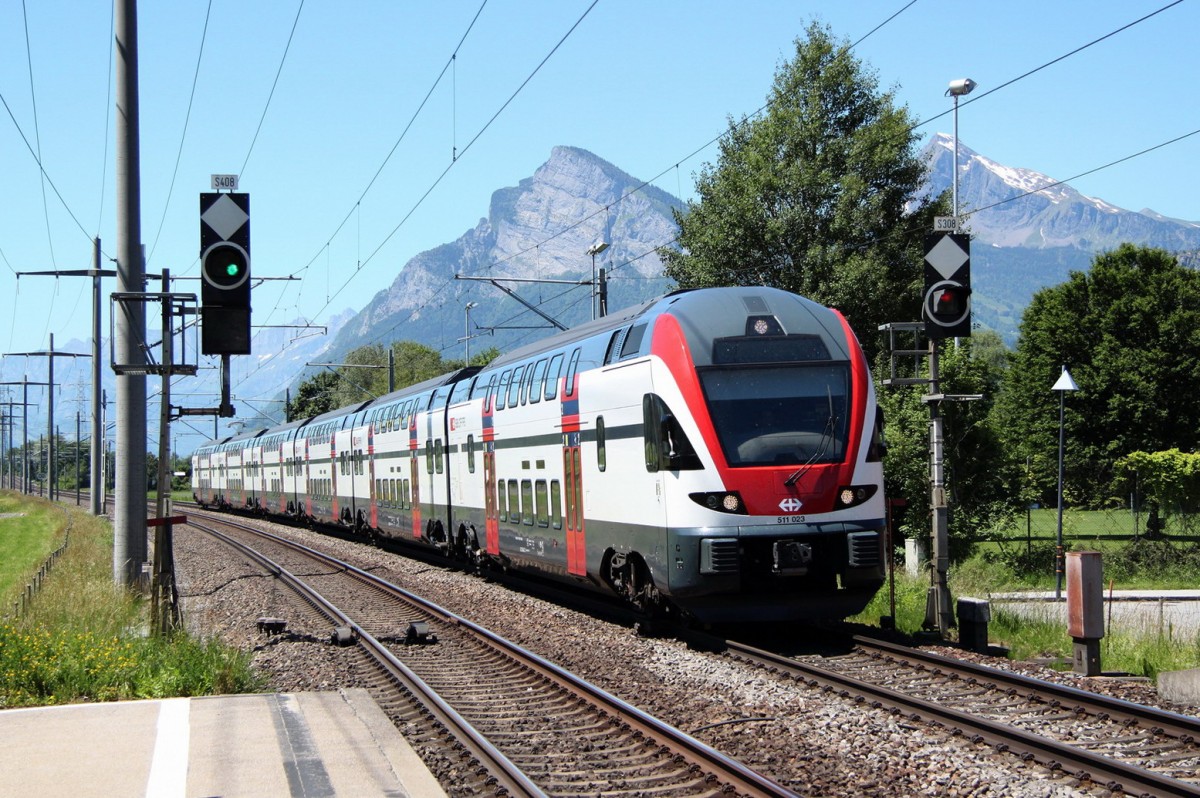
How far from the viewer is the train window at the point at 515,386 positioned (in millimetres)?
20391

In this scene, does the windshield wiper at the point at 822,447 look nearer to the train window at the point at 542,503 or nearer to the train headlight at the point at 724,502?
the train headlight at the point at 724,502

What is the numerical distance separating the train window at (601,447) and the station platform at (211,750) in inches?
223

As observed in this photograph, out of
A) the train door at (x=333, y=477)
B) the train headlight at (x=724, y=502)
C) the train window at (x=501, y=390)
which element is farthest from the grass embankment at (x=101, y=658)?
the train door at (x=333, y=477)

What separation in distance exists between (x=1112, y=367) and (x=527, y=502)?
42.1 meters

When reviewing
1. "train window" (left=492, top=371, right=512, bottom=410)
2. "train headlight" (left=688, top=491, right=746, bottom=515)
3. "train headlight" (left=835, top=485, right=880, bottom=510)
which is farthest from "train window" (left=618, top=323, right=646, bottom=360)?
"train window" (left=492, top=371, right=512, bottom=410)

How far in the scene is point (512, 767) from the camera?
840 cm

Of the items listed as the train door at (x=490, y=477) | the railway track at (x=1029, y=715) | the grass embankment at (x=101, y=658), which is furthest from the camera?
the train door at (x=490, y=477)

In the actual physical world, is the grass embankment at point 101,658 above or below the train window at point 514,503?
below

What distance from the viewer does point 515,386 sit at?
67.5 ft

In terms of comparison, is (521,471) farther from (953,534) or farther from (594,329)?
(953,534)

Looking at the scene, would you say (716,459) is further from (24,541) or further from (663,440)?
(24,541)

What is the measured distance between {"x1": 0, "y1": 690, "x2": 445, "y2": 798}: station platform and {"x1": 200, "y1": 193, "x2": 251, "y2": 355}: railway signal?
330cm

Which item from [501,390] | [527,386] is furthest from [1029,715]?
[501,390]

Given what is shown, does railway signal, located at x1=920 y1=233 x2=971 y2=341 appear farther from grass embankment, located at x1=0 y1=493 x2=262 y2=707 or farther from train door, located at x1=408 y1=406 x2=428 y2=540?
train door, located at x1=408 y1=406 x2=428 y2=540
